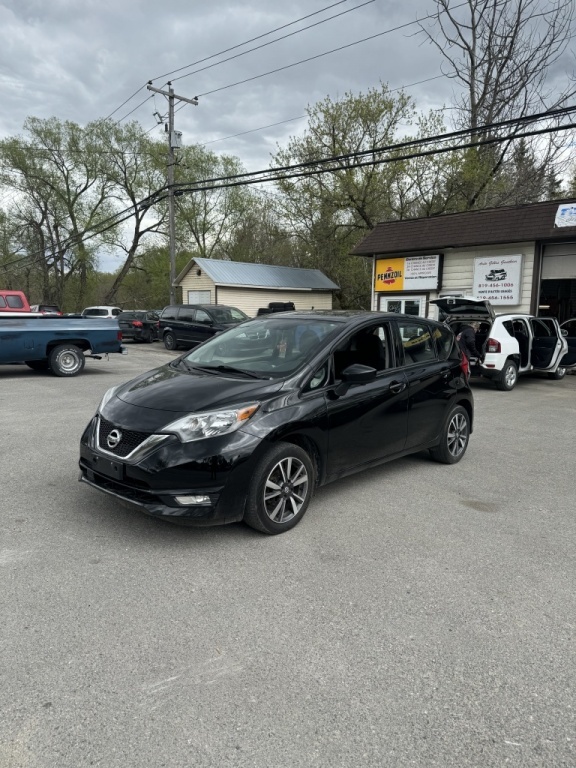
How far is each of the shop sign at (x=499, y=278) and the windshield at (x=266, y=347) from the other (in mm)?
13093

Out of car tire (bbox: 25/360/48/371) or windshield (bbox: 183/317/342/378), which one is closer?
windshield (bbox: 183/317/342/378)

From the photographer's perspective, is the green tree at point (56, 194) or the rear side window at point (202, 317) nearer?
the rear side window at point (202, 317)

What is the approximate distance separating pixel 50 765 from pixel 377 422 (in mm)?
3436

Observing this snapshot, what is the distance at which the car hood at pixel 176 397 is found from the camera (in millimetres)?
3879

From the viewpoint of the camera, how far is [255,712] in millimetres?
2309

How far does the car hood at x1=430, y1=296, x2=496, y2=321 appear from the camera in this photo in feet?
39.0

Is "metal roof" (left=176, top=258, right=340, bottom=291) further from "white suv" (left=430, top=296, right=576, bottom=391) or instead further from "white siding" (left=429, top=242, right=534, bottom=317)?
"white suv" (left=430, top=296, right=576, bottom=391)

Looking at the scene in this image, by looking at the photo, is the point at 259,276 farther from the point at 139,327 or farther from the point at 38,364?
the point at 38,364

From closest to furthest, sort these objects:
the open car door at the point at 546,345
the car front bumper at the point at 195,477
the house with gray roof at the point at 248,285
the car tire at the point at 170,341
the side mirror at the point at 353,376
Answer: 1. the car front bumper at the point at 195,477
2. the side mirror at the point at 353,376
3. the open car door at the point at 546,345
4. the car tire at the point at 170,341
5. the house with gray roof at the point at 248,285

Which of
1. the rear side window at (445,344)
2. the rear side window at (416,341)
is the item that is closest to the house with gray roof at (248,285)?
the rear side window at (445,344)

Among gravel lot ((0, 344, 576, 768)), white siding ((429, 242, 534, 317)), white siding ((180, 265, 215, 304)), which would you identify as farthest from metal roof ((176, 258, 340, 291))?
gravel lot ((0, 344, 576, 768))

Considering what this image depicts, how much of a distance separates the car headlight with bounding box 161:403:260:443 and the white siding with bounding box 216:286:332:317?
22291 mm

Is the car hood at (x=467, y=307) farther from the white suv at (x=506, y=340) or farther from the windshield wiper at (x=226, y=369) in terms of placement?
the windshield wiper at (x=226, y=369)

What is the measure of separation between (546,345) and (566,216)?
4.27m
